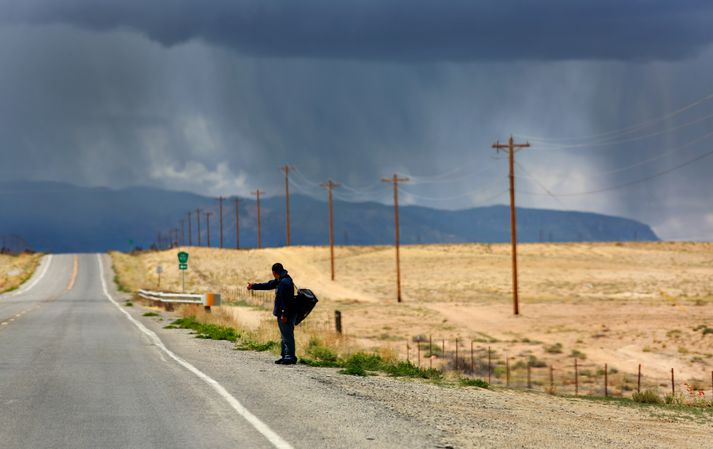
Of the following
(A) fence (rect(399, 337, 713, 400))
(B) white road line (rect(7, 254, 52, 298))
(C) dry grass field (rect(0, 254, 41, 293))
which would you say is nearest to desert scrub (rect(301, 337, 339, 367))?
(A) fence (rect(399, 337, 713, 400))

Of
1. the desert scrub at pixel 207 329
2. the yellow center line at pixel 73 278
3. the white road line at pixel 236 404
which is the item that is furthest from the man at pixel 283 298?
the yellow center line at pixel 73 278

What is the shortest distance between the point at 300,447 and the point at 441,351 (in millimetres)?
29956

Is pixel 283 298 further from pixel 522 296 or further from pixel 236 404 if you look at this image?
pixel 522 296

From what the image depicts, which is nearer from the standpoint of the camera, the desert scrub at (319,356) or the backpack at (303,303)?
the backpack at (303,303)

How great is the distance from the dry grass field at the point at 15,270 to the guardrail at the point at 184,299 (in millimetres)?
38353

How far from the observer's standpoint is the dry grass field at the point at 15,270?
310ft

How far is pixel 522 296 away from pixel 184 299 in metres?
41.5

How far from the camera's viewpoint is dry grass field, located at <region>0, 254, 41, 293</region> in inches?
3715

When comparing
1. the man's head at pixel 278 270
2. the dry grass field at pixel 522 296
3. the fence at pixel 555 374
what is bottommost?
the fence at pixel 555 374

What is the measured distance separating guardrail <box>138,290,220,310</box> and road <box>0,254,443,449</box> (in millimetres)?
13177

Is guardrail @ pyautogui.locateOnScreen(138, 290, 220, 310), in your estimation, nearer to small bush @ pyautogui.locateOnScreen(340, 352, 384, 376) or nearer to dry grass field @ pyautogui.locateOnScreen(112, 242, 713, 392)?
dry grass field @ pyautogui.locateOnScreen(112, 242, 713, 392)

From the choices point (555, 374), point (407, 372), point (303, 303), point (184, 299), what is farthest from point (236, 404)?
point (184, 299)

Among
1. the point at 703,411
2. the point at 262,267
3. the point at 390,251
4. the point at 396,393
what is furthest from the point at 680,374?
the point at 390,251

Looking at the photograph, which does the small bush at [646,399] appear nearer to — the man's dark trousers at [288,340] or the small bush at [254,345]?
the man's dark trousers at [288,340]
